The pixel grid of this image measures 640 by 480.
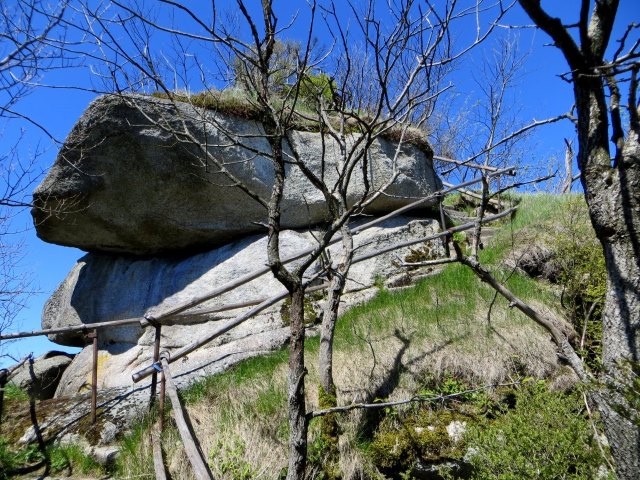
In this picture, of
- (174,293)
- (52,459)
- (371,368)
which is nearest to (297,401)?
(371,368)

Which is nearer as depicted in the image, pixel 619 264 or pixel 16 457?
pixel 619 264

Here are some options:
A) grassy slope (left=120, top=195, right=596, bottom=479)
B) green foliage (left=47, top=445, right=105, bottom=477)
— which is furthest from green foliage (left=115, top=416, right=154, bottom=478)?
green foliage (left=47, top=445, right=105, bottom=477)

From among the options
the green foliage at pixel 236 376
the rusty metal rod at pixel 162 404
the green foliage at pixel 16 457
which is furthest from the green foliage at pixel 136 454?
the green foliage at pixel 16 457

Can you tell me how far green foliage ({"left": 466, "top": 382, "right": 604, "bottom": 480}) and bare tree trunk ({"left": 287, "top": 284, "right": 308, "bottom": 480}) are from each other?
4.67 feet

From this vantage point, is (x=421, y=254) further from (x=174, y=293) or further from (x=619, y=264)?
(x=619, y=264)

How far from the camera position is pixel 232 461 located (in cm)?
467

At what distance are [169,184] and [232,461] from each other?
5589mm

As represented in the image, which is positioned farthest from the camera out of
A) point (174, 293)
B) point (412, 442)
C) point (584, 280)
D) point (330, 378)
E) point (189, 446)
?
point (174, 293)

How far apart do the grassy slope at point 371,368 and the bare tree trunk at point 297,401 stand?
1.39 metres

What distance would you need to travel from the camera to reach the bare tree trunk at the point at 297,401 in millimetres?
3395

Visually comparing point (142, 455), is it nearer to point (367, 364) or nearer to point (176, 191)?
point (367, 364)

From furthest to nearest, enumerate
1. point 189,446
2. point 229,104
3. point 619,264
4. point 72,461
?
point 229,104, point 72,461, point 189,446, point 619,264

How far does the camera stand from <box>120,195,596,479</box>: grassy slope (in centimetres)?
482

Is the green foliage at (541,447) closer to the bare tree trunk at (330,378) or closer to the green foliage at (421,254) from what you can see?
the bare tree trunk at (330,378)
